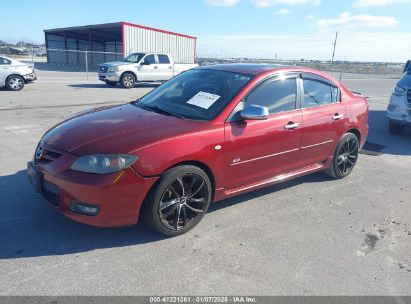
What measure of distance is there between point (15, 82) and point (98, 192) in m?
13.4

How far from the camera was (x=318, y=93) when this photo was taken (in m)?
4.87

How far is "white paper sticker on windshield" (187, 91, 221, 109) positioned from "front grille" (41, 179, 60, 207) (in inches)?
68.0

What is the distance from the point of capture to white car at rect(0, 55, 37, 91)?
551 inches

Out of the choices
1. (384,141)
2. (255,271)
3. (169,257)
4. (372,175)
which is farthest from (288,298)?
(384,141)

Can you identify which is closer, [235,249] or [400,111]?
[235,249]

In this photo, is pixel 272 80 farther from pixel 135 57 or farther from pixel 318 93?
pixel 135 57

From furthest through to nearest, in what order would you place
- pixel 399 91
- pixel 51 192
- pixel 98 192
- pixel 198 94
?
pixel 399 91 < pixel 198 94 < pixel 51 192 < pixel 98 192

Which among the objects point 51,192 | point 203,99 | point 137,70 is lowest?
point 51,192

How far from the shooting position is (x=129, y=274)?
2.94 m

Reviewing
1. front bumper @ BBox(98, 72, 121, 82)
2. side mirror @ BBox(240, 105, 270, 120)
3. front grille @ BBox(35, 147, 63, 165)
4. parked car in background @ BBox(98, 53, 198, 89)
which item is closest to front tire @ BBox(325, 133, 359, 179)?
side mirror @ BBox(240, 105, 270, 120)

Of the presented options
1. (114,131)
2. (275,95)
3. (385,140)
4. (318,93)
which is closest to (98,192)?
(114,131)

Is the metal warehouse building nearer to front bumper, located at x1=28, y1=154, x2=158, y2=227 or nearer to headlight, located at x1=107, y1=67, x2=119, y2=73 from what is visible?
headlight, located at x1=107, y1=67, x2=119, y2=73

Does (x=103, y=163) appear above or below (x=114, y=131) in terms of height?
below

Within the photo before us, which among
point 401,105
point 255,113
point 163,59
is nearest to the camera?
point 255,113
